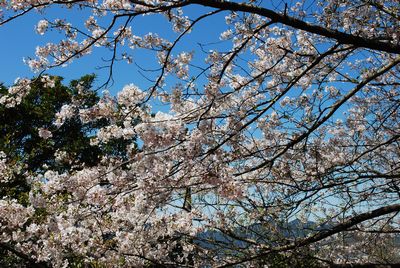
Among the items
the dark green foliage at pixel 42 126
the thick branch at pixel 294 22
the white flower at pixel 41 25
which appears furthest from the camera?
the dark green foliage at pixel 42 126

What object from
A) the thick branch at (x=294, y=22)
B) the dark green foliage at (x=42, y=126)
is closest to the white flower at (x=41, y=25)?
the thick branch at (x=294, y=22)

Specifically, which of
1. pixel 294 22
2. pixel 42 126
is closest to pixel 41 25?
pixel 294 22

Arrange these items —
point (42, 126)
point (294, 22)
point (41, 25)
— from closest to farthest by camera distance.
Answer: point (294, 22)
point (41, 25)
point (42, 126)

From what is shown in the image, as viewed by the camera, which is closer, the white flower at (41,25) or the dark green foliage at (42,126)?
the white flower at (41,25)

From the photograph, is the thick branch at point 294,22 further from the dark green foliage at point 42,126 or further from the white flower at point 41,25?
the dark green foliage at point 42,126

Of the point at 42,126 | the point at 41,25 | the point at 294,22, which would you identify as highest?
the point at 42,126

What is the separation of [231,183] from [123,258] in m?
2.45

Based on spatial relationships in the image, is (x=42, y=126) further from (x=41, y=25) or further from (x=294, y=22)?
(x=294, y=22)

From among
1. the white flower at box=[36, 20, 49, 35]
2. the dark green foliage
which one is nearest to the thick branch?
the white flower at box=[36, 20, 49, 35]

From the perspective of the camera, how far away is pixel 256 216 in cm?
460

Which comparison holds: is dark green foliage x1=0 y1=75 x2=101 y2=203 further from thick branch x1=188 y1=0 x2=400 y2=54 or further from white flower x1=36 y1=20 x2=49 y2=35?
thick branch x1=188 y1=0 x2=400 y2=54

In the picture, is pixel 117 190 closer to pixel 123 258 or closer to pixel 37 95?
pixel 123 258

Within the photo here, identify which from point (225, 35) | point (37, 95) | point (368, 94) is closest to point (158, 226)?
point (225, 35)

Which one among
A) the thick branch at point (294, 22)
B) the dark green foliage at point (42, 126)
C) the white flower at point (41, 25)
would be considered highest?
the dark green foliage at point (42, 126)
